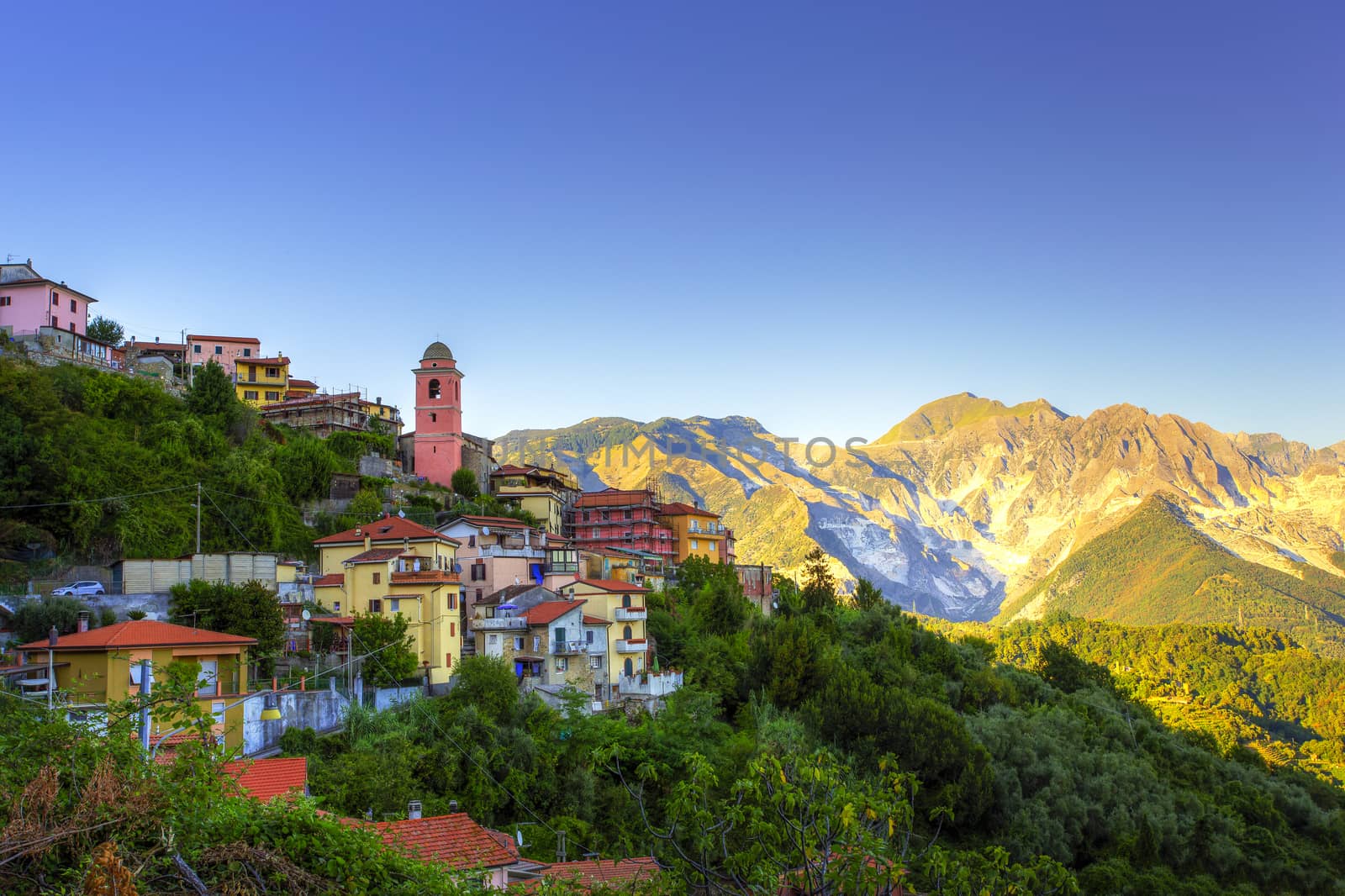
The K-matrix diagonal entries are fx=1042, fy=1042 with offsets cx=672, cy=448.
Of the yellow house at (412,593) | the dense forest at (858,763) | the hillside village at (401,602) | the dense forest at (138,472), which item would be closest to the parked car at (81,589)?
the hillside village at (401,602)

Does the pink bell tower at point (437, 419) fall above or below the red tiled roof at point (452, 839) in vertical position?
above

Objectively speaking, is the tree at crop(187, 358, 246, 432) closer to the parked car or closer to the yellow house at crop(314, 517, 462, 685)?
the yellow house at crop(314, 517, 462, 685)

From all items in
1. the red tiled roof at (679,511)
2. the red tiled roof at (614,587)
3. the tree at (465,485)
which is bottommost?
the red tiled roof at (614,587)

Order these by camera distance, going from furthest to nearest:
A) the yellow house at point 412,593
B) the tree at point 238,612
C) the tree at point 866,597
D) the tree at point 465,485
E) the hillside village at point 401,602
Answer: the tree at point 866,597, the tree at point 465,485, the yellow house at point 412,593, the tree at point 238,612, the hillside village at point 401,602

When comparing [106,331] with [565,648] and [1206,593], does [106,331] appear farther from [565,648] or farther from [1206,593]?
[1206,593]

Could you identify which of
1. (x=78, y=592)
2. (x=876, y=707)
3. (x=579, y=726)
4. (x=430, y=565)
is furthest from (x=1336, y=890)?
(x=78, y=592)

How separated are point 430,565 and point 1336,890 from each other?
42555 mm

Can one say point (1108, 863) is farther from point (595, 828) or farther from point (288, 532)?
point (288, 532)

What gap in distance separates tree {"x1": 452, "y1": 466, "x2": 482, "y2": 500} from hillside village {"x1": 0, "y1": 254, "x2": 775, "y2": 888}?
196mm

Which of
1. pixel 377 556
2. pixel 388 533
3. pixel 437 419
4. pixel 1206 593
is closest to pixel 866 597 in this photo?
pixel 437 419

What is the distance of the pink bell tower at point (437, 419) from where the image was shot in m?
62.2

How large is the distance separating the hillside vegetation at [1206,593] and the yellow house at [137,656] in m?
159

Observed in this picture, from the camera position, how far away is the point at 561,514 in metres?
68.1

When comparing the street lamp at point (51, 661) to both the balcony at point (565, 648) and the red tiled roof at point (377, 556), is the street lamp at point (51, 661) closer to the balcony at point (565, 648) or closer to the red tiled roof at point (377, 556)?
the red tiled roof at point (377, 556)
